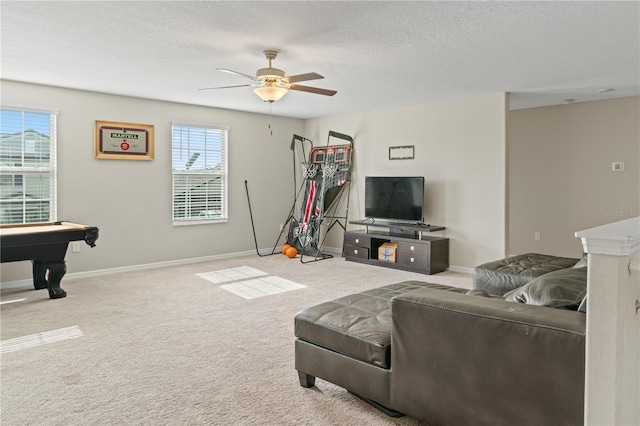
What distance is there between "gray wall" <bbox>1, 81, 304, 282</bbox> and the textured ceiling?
0.43 m

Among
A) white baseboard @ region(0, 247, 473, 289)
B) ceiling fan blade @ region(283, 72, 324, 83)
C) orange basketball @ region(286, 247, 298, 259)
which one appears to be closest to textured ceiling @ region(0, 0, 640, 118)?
ceiling fan blade @ region(283, 72, 324, 83)

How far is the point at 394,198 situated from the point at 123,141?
3811 mm

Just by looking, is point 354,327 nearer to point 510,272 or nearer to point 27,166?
point 510,272

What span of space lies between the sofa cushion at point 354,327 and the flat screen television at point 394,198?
11.5 feet

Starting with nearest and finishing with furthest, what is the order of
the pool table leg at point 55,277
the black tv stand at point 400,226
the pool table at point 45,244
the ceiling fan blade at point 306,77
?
1. the ceiling fan blade at point 306,77
2. the pool table at point 45,244
3. the pool table leg at point 55,277
4. the black tv stand at point 400,226

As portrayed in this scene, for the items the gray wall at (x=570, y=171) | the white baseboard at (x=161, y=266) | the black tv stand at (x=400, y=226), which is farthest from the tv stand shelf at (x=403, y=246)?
the gray wall at (x=570, y=171)

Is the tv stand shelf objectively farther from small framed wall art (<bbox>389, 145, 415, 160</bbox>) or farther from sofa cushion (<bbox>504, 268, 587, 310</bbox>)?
sofa cushion (<bbox>504, 268, 587, 310</bbox>)

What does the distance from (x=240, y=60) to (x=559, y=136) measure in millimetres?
4772

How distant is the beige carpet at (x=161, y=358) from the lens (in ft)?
7.12

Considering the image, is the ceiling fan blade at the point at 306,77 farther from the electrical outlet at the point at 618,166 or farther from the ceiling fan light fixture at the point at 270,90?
the electrical outlet at the point at 618,166

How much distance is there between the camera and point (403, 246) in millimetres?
5891

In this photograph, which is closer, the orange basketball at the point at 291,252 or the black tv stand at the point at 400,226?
the black tv stand at the point at 400,226

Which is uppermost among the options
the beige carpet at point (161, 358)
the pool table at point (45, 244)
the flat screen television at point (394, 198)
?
the flat screen television at point (394, 198)

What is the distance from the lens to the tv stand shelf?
18.5ft
